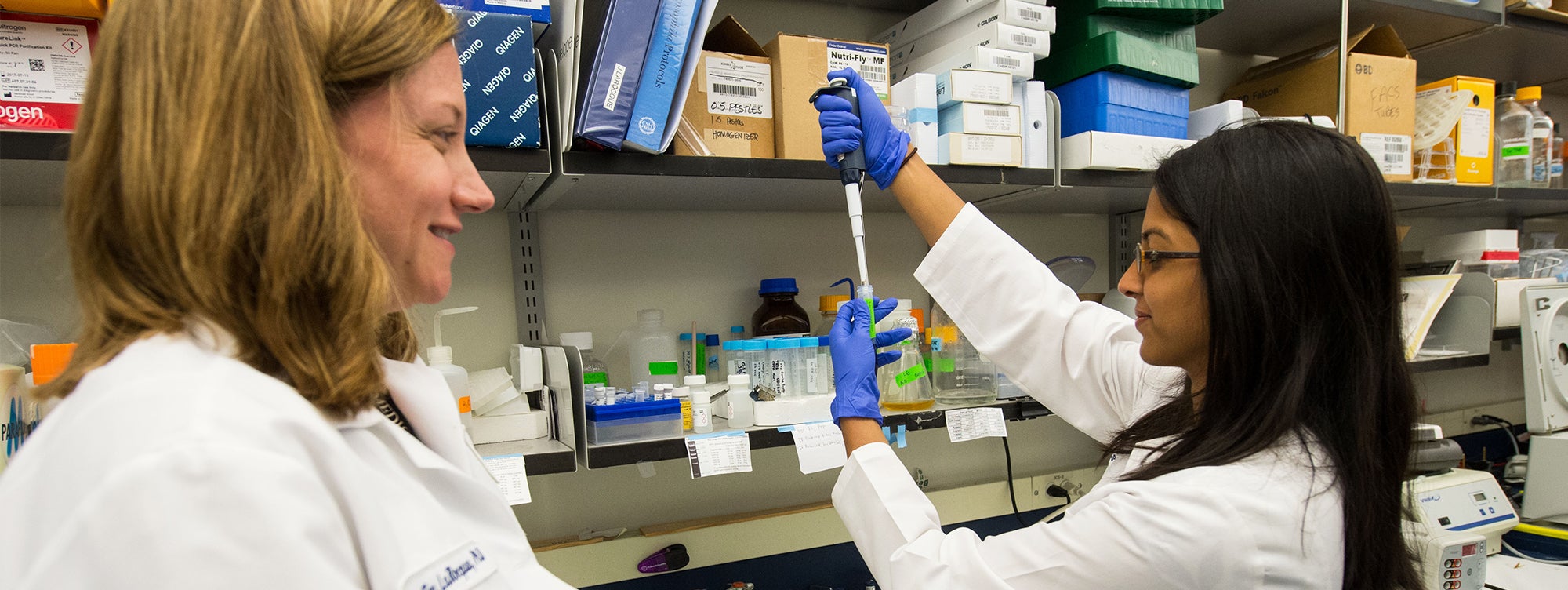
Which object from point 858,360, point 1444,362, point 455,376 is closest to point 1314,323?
point 858,360

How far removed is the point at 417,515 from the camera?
0.55 m

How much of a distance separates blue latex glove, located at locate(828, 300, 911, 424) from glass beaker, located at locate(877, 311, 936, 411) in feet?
0.60

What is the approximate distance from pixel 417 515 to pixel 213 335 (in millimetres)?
174

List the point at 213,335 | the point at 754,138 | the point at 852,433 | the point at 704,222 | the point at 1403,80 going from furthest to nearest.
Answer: the point at 1403,80, the point at 704,222, the point at 754,138, the point at 852,433, the point at 213,335

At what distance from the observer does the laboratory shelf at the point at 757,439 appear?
1.25m

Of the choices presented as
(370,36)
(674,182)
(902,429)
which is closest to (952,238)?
(902,429)

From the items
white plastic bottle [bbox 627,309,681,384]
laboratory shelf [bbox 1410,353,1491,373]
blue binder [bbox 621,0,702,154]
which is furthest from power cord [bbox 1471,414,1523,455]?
blue binder [bbox 621,0,702,154]

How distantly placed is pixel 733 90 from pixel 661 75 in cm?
19

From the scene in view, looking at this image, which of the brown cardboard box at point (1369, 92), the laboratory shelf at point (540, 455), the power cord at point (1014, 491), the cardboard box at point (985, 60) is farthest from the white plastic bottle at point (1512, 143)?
the laboratory shelf at point (540, 455)

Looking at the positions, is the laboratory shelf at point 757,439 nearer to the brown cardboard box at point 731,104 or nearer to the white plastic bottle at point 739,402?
the white plastic bottle at point 739,402

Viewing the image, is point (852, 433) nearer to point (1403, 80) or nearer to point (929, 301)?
point (929, 301)

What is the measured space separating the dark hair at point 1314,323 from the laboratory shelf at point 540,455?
2.71 feet

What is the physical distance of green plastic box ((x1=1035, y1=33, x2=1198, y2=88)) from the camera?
60.6 inches

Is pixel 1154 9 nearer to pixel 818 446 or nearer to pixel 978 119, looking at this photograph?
pixel 978 119
